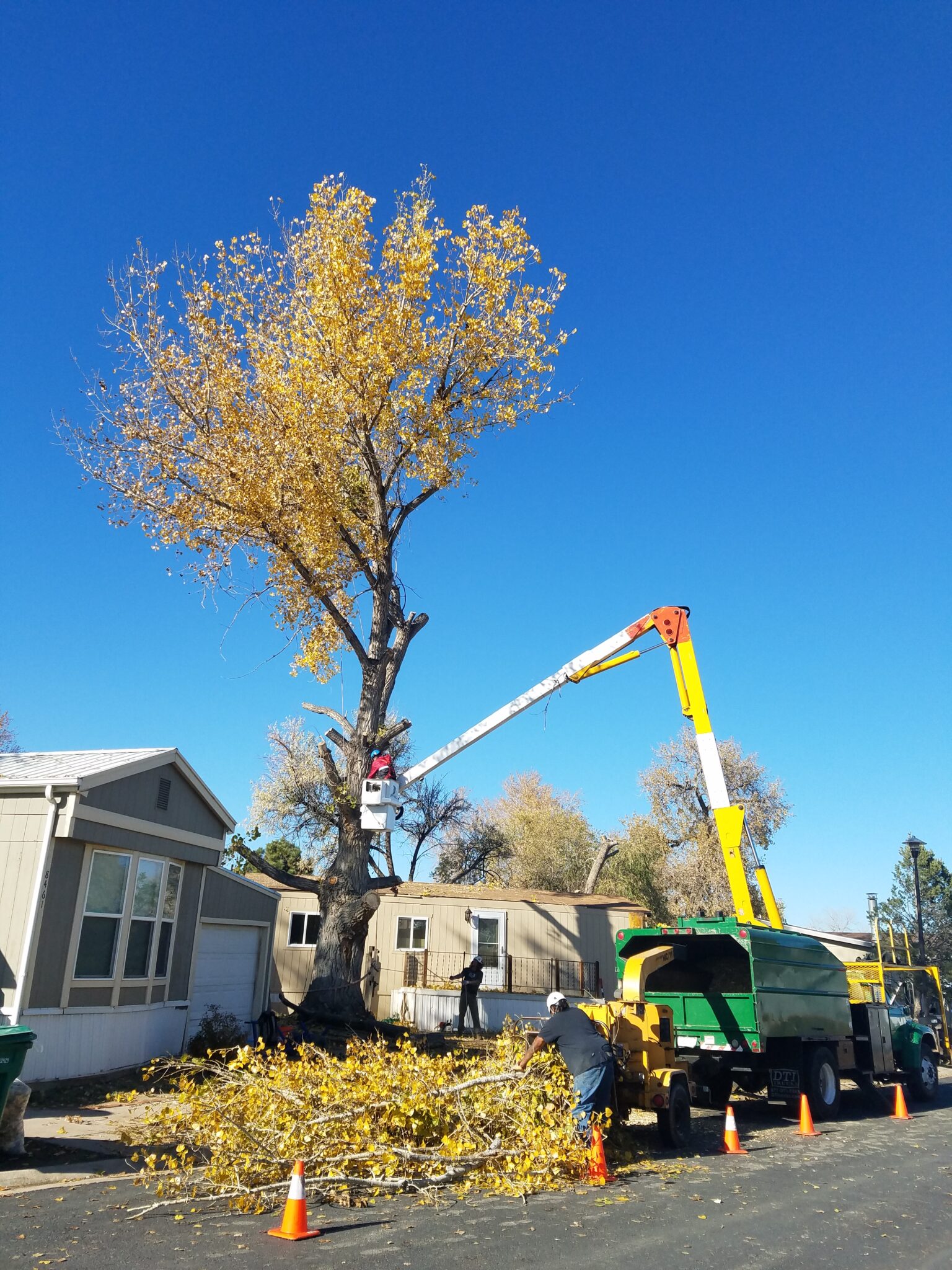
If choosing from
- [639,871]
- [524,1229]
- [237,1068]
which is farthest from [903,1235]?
[639,871]

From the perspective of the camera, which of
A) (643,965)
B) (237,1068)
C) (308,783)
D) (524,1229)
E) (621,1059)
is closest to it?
(524,1229)

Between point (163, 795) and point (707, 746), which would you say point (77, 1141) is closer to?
point (163, 795)

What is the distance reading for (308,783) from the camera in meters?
38.7

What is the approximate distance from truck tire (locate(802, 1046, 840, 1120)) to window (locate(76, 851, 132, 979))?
31.6 ft

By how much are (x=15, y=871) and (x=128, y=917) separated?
6.53ft

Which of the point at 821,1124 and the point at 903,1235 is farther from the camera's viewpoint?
the point at 821,1124

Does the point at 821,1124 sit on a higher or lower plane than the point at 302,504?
lower

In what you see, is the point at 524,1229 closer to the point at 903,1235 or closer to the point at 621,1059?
the point at 903,1235

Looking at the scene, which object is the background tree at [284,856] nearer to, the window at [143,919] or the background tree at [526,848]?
the background tree at [526,848]

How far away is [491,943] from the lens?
2433cm

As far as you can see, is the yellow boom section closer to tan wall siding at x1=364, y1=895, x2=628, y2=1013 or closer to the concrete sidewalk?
the concrete sidewalk

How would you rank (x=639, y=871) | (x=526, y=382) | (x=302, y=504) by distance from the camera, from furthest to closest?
(x=639, y=871)
(x=526, y=382)
(x=302, y=504)

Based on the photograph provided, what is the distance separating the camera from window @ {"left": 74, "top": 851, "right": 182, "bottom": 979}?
38.9 ft

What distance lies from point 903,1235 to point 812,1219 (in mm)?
627
